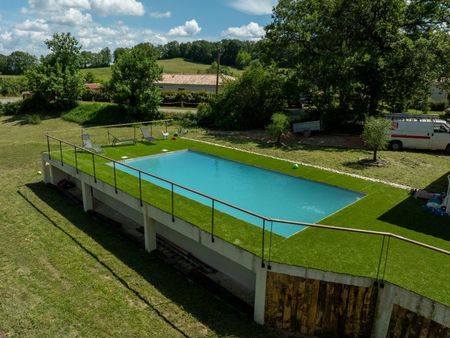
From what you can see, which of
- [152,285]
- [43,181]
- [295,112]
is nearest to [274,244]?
[152,285]

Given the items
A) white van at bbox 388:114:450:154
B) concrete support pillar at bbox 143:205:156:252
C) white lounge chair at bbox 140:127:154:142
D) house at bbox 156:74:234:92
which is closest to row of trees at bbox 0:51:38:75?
house at bbox 156:74:234:92

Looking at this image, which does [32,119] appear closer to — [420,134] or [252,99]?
[252,99]

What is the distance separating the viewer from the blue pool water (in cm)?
1076

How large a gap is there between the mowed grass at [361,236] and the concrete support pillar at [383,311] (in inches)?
8.7

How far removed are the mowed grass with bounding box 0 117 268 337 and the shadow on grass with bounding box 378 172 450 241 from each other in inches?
186

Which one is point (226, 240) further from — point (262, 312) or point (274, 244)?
point (262, 312)

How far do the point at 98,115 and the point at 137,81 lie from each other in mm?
5114

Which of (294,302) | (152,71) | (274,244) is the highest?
(152,71)

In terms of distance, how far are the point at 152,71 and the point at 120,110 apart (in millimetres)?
4799

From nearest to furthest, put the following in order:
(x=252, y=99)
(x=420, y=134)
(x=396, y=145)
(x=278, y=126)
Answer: (x=420, y=134), (x=396, y=145), (x=278, y=126), (x=252, y=99)

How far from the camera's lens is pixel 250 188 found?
43.0 ft

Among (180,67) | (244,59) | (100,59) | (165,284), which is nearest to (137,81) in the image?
(165,284)

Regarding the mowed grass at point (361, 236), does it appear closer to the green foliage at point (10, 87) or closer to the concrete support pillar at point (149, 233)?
the concrete support pillar at point (149, 233)

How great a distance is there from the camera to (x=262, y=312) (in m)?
7.12
